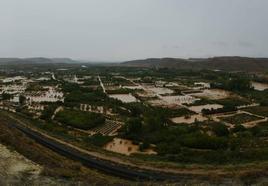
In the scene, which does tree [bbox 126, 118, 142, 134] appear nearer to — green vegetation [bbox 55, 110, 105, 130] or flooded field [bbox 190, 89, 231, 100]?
green vegetation [bbox 55, 110, 105, 130]

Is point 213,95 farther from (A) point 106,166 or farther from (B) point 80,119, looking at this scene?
(A) point 106,166

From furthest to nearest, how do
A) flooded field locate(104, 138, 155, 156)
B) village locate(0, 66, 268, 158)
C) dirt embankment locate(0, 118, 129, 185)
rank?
1. village locate(0, 66, 268, 158)
2. flooded field locate(104, 138, 155, 156)
3. dirt embankment locate(0, 118, 129, 185)

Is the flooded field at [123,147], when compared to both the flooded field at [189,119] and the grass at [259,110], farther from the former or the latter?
the grass at [259,110]

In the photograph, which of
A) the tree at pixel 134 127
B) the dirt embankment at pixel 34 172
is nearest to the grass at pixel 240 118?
the tree at pixel 134 127

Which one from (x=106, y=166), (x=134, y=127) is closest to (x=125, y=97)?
(x=134, y=127)

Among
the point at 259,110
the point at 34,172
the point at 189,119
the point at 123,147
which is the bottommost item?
the point at 123,147

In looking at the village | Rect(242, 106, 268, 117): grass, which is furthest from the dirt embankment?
Rect(242, 106, 268, 117): grass

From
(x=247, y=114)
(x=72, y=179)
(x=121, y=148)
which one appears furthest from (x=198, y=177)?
(x=247, y=114)
